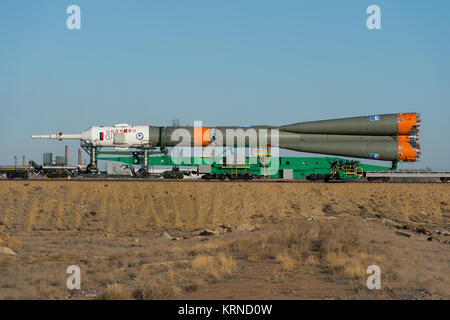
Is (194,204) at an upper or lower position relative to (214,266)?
upper

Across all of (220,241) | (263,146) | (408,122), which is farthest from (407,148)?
(220,241)

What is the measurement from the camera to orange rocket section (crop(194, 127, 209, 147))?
48562 mm

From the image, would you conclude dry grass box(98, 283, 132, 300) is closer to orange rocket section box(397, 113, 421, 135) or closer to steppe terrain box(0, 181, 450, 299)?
steppe terrain box(0, 181, 450, 299)

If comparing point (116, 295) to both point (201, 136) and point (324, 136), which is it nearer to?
point (201, 136)

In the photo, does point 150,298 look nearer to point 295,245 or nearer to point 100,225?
point 295,245

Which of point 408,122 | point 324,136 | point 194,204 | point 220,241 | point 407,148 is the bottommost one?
point 220,241

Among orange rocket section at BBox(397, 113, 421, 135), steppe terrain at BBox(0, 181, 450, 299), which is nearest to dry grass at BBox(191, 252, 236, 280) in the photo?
steppe terrain at BBox(0, 181, 450, 299)

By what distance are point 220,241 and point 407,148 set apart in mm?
29974

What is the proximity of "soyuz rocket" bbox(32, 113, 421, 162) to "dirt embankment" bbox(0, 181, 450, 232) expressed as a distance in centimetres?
502

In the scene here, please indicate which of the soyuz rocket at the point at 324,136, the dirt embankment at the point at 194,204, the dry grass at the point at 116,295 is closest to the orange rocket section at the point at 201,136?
the soyuz rocket at the point at 324,136

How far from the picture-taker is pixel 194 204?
131 feet

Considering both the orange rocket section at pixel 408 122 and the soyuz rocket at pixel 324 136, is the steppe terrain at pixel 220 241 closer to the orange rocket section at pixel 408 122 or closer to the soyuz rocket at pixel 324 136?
the soyuz rocket at pixel 324 136

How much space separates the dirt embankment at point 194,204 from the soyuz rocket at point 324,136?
5.02 m

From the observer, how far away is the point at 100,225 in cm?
3622
